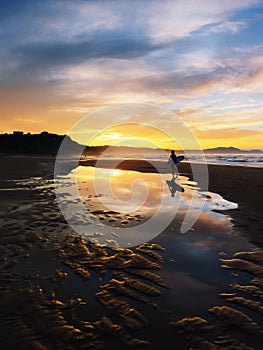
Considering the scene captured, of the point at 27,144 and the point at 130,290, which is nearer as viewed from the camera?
the point at 130,290

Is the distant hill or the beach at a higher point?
the distant hill

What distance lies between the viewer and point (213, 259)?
6004 mm

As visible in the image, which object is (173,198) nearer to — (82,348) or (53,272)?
(53,272)

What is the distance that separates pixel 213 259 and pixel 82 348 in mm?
3984

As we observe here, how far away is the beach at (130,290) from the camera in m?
3.36

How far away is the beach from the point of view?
132 inches

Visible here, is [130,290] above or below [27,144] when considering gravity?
below

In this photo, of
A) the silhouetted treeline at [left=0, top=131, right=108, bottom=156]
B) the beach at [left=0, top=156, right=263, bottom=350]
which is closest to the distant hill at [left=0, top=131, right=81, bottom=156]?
the silhouetted treeline at [left=0, top=131, right=108, bottom=156]

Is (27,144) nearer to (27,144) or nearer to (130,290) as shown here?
(27,144)

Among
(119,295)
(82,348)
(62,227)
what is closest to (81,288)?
(119,295)

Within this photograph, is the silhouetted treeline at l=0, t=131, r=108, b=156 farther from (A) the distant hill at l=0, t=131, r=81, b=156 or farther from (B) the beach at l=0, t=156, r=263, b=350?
(B) the beach at l=0, t=156, r=263, b=350

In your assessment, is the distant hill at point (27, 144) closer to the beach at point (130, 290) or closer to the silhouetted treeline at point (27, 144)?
the silhouetted treeline at point (27, 144)

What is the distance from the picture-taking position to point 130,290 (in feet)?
14.9

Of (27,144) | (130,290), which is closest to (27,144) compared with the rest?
(27,144)
